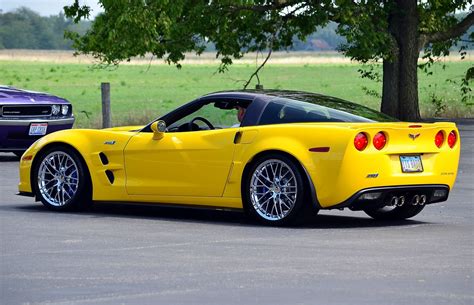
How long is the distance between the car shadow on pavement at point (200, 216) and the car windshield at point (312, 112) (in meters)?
0.97

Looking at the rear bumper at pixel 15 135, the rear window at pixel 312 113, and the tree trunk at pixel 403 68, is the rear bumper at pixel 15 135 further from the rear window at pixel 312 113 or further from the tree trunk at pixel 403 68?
the tree trunk at pixel 403 68

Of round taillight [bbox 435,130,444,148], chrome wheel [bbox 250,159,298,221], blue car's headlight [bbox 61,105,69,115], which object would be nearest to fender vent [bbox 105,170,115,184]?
chrome wheel [bbox 250,159,298,221]

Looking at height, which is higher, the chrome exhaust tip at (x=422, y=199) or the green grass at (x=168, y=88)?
the chrome exhaust tip at (x=422, y=199)

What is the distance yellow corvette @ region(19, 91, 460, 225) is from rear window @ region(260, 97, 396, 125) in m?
0.01

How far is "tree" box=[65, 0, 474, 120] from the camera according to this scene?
29.0 metres

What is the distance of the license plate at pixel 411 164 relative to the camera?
1200cm

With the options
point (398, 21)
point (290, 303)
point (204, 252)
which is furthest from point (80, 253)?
point (398, 21)

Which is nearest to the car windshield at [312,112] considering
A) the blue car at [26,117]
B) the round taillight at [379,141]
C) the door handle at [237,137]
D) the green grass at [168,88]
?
the door handle at [237,137]

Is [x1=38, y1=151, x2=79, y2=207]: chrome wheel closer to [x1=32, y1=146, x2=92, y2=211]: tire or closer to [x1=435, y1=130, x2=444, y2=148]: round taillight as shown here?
[x1=32, y1=146, x2=92, y2=211]: tire

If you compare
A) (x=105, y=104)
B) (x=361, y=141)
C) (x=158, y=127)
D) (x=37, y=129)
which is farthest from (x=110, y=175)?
(x=105, y=104)

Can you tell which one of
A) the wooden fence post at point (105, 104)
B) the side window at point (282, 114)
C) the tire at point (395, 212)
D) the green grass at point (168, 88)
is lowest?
the green grass at point (168, 88)

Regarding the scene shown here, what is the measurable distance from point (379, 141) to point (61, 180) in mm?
3427

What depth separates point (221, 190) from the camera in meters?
12.5

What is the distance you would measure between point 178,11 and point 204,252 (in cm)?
1946
